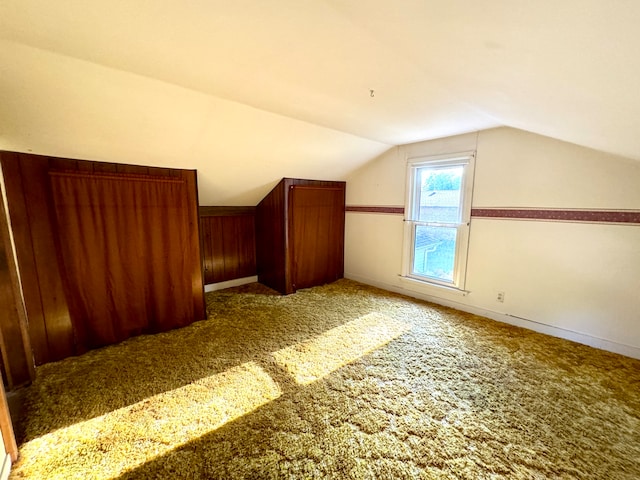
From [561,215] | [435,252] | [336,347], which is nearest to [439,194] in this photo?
[435,252]

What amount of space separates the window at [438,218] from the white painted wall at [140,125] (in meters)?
1.01

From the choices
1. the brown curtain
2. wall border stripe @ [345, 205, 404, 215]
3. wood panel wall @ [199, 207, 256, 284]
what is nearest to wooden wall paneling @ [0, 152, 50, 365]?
the brown curtain

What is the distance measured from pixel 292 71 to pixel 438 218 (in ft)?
8.49

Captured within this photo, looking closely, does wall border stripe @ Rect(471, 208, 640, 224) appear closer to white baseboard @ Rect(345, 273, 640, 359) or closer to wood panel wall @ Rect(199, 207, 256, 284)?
white baseboard @ Rect(345, 273, 640, 359)

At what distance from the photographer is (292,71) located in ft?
5.08

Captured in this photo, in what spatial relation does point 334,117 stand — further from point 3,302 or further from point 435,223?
point 3,302

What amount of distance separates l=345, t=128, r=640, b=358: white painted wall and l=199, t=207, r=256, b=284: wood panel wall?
2.71 metres

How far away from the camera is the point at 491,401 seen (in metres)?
1.74

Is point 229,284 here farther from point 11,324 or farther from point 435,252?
point 435,252

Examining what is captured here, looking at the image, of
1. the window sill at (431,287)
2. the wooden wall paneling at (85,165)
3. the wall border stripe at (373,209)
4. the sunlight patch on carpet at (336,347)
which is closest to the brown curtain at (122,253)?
the wooden wall paneling at (85,165)

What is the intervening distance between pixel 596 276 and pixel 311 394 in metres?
2.67

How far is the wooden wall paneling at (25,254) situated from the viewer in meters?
1.90

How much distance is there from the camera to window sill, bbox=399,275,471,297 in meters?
3.21

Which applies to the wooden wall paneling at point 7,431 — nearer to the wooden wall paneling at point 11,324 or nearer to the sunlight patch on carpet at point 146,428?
the sunlight patch on carpet at point 146,428
